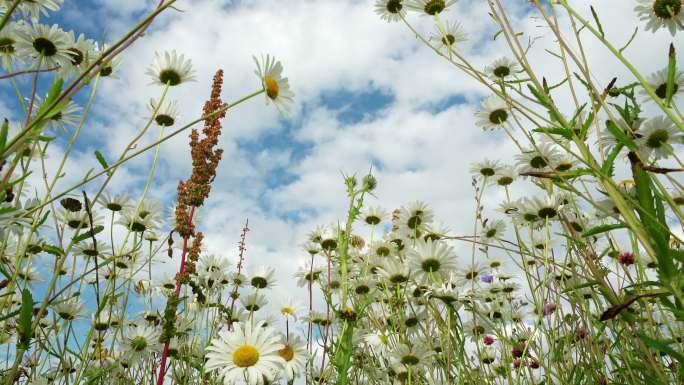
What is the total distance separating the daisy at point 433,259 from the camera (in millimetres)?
2150

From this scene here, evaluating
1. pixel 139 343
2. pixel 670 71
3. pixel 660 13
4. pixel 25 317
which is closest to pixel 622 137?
pixel 670 71

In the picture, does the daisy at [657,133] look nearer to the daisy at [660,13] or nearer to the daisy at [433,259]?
the daisy at [660,13]

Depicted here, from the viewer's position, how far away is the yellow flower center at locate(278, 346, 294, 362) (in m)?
1.37

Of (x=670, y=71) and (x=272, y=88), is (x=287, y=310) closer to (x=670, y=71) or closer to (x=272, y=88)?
(x=272, y=88)

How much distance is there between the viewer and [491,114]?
8.29 feet

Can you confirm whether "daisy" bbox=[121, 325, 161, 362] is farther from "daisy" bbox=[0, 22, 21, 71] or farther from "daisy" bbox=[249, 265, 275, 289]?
"daisy" bbox=[0, 22, 21, 71]

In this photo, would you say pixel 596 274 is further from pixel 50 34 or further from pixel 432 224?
pixel 432 224

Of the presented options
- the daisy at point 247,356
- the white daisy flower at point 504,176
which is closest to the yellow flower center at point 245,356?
the daisy at point 247,356

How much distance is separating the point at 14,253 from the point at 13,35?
794 mm

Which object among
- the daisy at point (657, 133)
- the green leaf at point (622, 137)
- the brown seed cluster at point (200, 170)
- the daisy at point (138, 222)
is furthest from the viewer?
the daisy at point (138, 222)

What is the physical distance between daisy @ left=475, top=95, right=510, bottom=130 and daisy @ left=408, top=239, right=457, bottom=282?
0.75 m

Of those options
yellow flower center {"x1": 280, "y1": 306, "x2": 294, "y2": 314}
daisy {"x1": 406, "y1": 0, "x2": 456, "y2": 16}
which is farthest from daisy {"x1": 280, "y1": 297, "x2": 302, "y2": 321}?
daisy {"x1": 406, "y1": 0, "x2": 456, "y2": 16}

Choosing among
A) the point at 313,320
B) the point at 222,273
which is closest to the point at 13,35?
the point at 222,273

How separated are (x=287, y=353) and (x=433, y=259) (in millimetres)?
959
